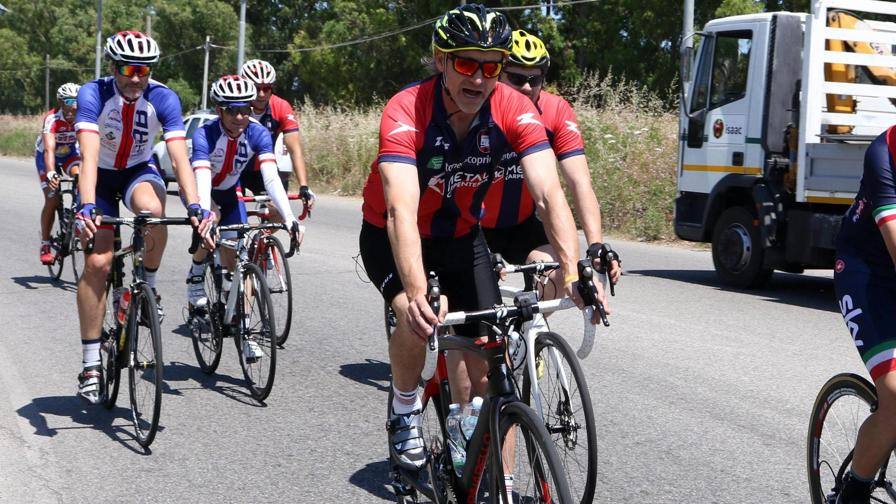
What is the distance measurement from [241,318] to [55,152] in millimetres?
5709

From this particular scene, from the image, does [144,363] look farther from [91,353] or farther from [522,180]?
[522,180]

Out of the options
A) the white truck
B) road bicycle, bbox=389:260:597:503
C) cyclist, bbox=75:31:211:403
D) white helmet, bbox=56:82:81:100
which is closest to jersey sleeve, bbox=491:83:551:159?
road bicycle, bbox=389:260:597:503

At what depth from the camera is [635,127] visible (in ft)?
66.8

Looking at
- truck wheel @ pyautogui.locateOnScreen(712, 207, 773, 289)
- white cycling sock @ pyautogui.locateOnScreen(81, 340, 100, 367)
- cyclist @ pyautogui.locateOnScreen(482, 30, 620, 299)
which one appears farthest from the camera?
truck wheel @ pyautogui.locateOnScreen(712, 207, 773, 289)

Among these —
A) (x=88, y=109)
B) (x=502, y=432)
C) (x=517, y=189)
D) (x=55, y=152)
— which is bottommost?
(x=502, y=432)

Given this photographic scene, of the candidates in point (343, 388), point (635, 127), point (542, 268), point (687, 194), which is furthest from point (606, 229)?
point (542, 268)

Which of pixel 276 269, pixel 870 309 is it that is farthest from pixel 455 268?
pixel 276 269

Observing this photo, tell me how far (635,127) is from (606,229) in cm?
282

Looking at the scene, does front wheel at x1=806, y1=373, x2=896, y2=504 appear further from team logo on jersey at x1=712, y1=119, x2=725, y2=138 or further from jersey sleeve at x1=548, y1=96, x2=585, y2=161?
team logo on jersey at x1=712, y1=119, x2=725, y2=138

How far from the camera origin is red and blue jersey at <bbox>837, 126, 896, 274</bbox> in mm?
3818

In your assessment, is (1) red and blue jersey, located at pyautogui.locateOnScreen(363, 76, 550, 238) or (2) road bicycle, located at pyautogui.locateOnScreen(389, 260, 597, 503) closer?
(2) road bicycle, located at pyautogui.locateOnScreen(389, 260, 597, 503)

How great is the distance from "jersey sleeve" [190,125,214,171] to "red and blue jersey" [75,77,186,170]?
0.77 metres

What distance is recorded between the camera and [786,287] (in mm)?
12391

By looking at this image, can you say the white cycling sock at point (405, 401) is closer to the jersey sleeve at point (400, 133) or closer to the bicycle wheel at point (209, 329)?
the jersey sleeve at point (400, 133)
